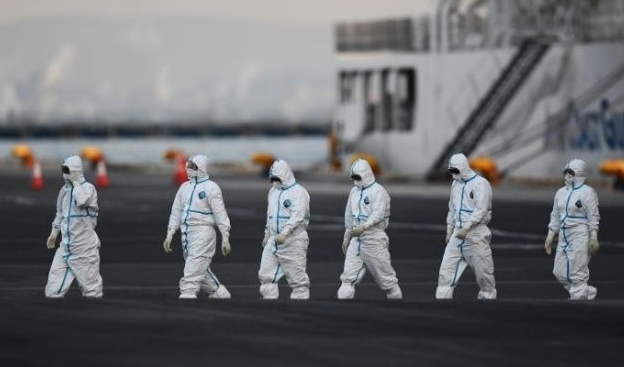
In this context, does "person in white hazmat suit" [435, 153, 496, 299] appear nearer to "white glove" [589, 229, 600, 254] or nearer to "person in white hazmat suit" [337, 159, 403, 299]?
"person in white hazmat suit" [337, 159, 403, 299]

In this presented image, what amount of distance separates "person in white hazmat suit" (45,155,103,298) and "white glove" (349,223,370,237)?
3.30 metres

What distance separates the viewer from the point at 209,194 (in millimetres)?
24875

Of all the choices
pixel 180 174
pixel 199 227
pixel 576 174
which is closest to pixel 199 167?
pixel 199 227

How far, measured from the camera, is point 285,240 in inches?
978

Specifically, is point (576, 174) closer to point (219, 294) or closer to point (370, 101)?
point (219, 294)

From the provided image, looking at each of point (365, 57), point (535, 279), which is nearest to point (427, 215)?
point (535, 279)

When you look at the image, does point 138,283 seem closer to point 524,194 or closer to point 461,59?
point 524,194

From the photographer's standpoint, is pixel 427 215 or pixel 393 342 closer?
pixel 393 342

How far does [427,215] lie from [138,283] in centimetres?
1968

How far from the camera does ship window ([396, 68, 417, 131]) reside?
242 feet

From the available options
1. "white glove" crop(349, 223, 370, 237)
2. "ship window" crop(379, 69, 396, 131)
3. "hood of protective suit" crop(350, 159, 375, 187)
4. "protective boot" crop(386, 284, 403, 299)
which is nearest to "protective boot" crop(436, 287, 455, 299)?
"protective boot" crop(386, 284, 403, 299)

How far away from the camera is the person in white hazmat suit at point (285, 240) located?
81.4 ft

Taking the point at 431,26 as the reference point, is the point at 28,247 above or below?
below

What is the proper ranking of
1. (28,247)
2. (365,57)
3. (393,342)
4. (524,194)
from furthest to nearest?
1. (365,57)
2. (524,194)
3. (28,247)
4. (393,342)
